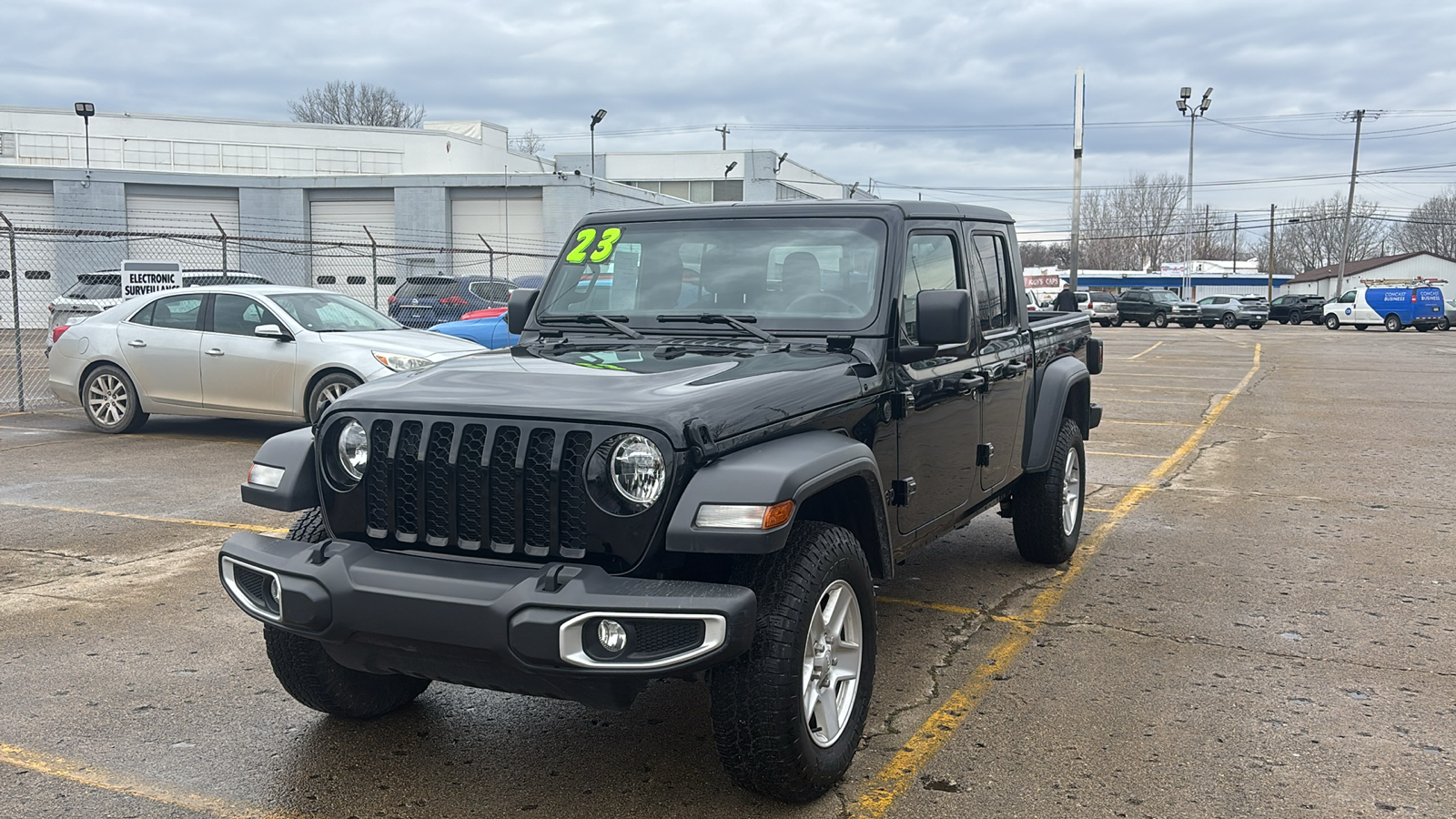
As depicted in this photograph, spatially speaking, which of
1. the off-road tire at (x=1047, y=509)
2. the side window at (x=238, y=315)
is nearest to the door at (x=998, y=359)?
the off-road tire at (x=1047, y=509)

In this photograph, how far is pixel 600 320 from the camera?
480cm

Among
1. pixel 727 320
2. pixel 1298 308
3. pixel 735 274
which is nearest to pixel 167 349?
pixel 735 274

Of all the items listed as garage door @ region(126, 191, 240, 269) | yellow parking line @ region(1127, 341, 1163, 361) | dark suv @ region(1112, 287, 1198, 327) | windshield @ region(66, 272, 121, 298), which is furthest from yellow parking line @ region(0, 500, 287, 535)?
dark suv @ region(1112, 287, 1198, 327)

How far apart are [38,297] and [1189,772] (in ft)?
133

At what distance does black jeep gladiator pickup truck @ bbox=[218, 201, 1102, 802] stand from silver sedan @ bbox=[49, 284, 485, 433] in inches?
253

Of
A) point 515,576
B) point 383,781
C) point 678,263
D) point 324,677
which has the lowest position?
point 383,781

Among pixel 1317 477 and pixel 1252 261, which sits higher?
pixel 1252 261

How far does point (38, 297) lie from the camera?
3700 cm

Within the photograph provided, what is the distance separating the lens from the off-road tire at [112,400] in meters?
11.6

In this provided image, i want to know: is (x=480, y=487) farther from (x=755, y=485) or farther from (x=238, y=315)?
(x=238, y=315)

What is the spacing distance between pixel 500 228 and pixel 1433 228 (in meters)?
103

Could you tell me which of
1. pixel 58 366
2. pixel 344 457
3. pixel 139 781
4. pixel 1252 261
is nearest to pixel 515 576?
pixel 344 457

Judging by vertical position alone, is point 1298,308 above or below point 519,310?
above

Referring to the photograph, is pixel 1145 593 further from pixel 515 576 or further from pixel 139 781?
pixel 139 781
